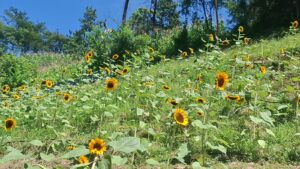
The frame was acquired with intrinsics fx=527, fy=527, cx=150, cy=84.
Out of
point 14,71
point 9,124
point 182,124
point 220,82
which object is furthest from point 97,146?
point 14,71

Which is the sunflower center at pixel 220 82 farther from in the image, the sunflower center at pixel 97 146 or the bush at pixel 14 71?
the bush at pixel 14 71

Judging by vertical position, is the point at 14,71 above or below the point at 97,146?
above

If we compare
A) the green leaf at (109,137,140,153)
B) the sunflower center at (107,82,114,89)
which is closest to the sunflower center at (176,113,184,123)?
the sunflower center at (107,82,114,89)

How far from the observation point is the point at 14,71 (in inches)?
518

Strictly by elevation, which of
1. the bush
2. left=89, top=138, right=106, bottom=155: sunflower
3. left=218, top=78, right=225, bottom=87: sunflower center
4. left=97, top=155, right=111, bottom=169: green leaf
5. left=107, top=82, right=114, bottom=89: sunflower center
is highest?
the bush

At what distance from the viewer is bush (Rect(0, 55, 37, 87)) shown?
493 inches

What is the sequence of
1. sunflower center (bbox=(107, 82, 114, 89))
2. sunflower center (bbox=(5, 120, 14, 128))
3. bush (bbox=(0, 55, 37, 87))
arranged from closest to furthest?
sunflower center (bbox=(5, 120, 14, 128)), sunflower center (bbox=(107, 82, 114, 89)), bush (bbox=(0, 55, 37, 87))

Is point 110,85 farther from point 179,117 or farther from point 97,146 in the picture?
point 97,146

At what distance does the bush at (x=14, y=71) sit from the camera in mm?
12520

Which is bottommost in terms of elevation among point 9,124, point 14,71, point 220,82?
point 9,124

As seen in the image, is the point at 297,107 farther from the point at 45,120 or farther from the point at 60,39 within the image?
the point at 60,39

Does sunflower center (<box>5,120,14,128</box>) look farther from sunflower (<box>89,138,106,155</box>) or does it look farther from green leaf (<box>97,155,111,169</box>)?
green leaf (<box>97,155,111,169</box>)

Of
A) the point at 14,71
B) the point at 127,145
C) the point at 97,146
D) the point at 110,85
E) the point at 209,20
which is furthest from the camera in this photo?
the point at 209,20

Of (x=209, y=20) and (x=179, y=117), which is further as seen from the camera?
(x=209, y=20)
